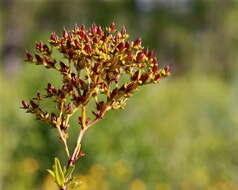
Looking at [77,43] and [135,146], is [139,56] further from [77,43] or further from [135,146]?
[135,146]

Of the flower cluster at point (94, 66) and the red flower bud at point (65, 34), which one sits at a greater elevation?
the red flower bud at point (65, 34)

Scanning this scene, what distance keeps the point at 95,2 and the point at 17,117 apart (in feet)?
112

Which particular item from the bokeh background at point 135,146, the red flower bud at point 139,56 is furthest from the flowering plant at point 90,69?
the bokeh background at point 135,146

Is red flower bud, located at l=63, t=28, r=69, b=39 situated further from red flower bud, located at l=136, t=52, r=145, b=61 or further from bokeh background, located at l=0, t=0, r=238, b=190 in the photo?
bokeh background, located at l=0, t=0, r=238, b=190

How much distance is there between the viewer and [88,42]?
211 centimetres

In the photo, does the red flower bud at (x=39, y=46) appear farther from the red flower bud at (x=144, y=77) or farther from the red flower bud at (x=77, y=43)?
the red flower bud at (x=144, y=77)

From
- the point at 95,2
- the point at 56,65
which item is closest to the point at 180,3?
the point at 95,2

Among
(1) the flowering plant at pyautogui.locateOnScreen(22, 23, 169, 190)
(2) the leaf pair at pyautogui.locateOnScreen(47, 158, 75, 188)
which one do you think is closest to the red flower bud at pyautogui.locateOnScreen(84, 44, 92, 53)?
(1) the flowering plant at pyautogui.locateOnScreen(22, 23, 169, 190)

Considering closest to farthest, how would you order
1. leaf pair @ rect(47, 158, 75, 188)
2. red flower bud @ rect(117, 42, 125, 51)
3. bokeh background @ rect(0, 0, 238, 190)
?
leaf pair @ rect(47, 158, 75, 188) < red flower bud @ rect(117, 42, 125, 51) < bokeh background @ rect(0, 0, 238, 190)

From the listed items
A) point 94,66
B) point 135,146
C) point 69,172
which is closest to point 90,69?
point 94,66

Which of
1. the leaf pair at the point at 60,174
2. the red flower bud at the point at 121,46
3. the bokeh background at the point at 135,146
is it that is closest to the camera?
the leaf pair at the point at 60,174

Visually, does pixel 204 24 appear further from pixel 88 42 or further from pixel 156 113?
pixel 88 42

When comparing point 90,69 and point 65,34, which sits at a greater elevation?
point 65,34

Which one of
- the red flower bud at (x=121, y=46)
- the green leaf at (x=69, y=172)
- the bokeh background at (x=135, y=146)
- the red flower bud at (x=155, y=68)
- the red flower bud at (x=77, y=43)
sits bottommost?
the bokeh background at (x=135, y=146)
